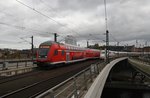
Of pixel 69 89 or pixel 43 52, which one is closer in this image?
pixel 69 89

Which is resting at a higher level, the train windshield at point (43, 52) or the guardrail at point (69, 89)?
the train windshield at point (43, 52)

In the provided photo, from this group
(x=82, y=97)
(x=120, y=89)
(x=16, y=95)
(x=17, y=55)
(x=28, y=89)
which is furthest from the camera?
(x=17, y=55)

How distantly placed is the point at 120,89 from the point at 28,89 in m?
28.4

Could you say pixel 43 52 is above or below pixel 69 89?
above

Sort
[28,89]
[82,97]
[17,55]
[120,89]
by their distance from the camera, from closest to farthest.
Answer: [82,97] → [28,89] → [120,89] → [17,55]

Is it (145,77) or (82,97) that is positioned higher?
(82,97)

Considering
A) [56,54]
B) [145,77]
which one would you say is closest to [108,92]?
[56,54]

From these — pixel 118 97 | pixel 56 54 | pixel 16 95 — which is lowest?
pixel 118 97

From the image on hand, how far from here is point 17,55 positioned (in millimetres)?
52531

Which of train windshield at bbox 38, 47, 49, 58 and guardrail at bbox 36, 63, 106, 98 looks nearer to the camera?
guardrail at bbox 36, 63, 106, 98

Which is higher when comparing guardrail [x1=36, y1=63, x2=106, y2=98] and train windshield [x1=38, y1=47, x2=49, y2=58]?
train windshield [x1=38, y1=47, x2=49, y2=58]

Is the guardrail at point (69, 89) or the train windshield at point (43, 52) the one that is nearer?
the guardrail at point (69, 89)

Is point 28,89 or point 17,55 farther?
point 17,55

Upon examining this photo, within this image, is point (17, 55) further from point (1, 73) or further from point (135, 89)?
point (1, 73)
